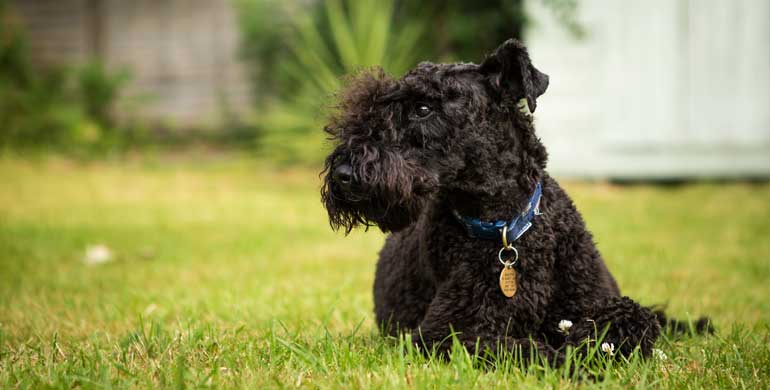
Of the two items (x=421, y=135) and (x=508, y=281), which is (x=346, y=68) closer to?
(x=421, y=135)

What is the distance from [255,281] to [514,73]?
3299 millimetres

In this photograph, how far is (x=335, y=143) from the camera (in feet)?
10.6

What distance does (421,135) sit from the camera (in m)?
3.09

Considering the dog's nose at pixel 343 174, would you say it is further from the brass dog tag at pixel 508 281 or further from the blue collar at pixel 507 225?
the brass dog tag at pixel 508 281

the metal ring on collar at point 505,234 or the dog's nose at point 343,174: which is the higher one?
the dog's nose at point 343,174

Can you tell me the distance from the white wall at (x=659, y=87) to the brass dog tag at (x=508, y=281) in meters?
8.19

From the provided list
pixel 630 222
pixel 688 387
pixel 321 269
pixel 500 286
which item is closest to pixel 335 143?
pixel 500 286

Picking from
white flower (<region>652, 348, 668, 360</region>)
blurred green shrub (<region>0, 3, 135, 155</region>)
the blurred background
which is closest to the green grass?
white flower (<region>652, 348, 668, 360</region>)

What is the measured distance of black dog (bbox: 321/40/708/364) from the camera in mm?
3062

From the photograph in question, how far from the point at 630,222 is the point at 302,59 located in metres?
6.15

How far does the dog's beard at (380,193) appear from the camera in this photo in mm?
2957

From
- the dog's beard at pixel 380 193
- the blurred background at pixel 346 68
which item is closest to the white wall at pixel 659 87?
the blurred background at pixel 346 68

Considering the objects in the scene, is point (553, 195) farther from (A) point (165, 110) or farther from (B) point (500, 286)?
(A) point (165, 110)

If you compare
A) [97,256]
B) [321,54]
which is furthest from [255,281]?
[321,54]
